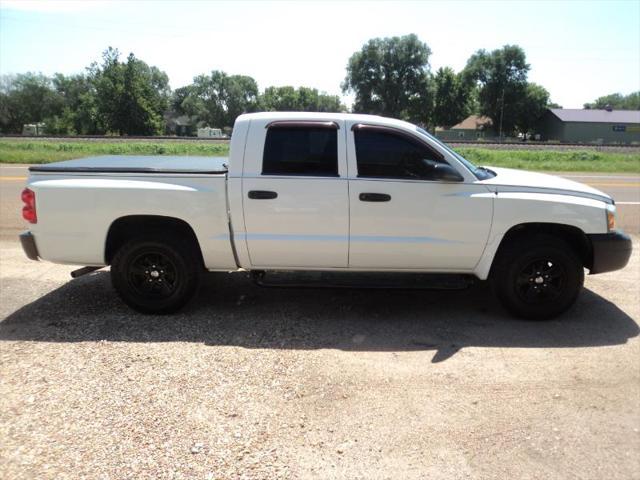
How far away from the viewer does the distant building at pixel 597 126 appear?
75250 millimetres

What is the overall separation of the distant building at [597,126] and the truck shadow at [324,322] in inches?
3084

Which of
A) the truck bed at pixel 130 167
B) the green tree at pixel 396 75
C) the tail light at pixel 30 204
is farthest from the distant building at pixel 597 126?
the tail light at pixel 30 204

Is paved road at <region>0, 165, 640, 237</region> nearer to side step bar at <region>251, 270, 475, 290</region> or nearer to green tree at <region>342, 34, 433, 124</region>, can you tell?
side step bar at <region>251, 270, 475, 290</region>

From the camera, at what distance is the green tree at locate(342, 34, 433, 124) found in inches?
3718

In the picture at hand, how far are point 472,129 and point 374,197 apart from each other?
98539 mm

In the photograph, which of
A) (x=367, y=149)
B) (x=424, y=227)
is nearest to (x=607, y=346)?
(x=424, y=227)

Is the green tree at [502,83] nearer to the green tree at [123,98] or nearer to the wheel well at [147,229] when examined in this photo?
the green tree at [123,98]

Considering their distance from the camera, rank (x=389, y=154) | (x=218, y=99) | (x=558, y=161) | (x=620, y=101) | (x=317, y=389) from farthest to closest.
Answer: (x=620, y=101)
(x=218, y=99)
(x=558, y=161)
(x=389, y=154)
(x=317, y=389)

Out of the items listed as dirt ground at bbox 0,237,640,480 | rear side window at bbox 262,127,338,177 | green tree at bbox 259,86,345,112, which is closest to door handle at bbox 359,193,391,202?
rear side window at bbox 262,127,338,177

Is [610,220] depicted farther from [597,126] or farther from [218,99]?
[218,99]

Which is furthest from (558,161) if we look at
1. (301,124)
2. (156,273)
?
(156,273)

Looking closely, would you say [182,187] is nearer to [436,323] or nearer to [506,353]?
[436,323]

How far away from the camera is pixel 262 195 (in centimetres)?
454

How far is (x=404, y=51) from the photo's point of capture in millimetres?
94438
